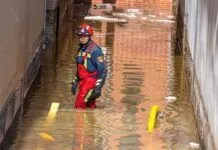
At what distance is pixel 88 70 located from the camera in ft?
42.5

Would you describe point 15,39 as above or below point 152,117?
above

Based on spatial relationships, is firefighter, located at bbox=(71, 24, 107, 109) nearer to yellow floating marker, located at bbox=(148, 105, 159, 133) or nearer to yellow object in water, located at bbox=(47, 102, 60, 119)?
yellow object in water, located at bbox=(47, 102, 60, 119)

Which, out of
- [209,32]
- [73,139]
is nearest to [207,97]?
[209,32]

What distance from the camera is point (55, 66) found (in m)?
17.2

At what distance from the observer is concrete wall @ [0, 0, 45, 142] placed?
33.1 ft

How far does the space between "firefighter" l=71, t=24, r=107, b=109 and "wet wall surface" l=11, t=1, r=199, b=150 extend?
22 centimetres

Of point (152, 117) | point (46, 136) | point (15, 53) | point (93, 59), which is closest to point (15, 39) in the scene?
point (15, 53)

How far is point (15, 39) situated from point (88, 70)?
5.97ft

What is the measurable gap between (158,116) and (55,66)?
490cm

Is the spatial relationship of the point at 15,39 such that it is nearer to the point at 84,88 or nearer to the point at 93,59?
the point at 93,59

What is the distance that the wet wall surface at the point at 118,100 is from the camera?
11.2 metres

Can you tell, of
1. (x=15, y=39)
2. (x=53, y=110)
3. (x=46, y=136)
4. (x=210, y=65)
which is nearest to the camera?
(x=210, y=65)

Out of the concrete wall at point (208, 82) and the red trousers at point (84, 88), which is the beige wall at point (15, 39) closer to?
the red trousers at point (84, 88)

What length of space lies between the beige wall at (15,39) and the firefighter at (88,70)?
908 millimetres
